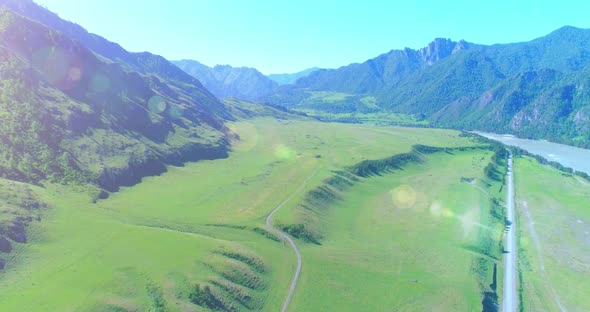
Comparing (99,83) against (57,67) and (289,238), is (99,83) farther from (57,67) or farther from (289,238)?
(289,238)

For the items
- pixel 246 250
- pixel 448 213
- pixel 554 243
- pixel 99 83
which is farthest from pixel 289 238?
pixel 99 83

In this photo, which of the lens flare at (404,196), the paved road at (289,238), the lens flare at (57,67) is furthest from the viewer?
the lens flare at (57,67)

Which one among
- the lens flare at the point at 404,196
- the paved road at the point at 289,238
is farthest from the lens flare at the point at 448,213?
the paved road at the point at 289,238

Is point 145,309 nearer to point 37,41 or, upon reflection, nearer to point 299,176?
point 299,176

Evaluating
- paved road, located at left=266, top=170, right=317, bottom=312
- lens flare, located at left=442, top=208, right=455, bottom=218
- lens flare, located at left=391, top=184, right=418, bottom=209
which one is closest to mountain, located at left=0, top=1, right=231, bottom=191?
paved road, located at left=266, top=170, right=317, bottom=312

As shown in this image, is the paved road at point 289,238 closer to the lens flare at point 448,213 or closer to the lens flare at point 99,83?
the lens flare at point 448,213

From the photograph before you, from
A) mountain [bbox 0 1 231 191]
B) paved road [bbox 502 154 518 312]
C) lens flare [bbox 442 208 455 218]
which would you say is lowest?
paved road [bbox 502 154 518 312]

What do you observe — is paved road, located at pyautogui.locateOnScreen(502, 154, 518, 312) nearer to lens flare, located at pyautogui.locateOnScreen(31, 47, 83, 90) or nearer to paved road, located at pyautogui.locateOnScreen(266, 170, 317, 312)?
paved road, located at pyautogui.locateOnScreen(266, 170, 317, 312)
